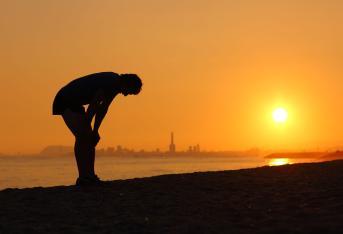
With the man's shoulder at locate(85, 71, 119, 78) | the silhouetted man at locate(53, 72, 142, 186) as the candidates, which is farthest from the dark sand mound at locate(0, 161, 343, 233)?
the man's shoulder at locate(85, 71, 119, 78)

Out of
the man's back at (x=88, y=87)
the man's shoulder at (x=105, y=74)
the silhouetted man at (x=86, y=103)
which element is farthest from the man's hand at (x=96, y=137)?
the man's shoulder at (x=105, y=74)

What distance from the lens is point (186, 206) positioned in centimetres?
768

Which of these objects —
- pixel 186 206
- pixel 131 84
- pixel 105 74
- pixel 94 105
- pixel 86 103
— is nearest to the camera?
pixel 186 206

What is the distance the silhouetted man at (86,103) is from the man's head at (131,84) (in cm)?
4

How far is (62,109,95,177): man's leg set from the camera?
930 centimetres

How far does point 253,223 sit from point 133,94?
336 cm

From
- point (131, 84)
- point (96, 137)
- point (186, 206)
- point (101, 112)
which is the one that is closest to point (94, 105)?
point (101, 112)

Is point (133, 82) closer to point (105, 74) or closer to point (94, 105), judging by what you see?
point (105, 74)

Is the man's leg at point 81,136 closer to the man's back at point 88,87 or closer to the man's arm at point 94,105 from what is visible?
the man's arm at point 94,105

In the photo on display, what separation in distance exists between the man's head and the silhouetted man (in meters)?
0.04

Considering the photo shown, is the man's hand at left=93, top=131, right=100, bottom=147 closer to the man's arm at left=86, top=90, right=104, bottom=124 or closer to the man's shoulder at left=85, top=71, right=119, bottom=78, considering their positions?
the man's arm at left=86, top=90, right=104, bottom=124

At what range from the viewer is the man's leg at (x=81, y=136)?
366 inches

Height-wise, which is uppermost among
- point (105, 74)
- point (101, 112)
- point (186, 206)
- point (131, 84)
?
point (105, 74)

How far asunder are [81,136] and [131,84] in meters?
1.19
